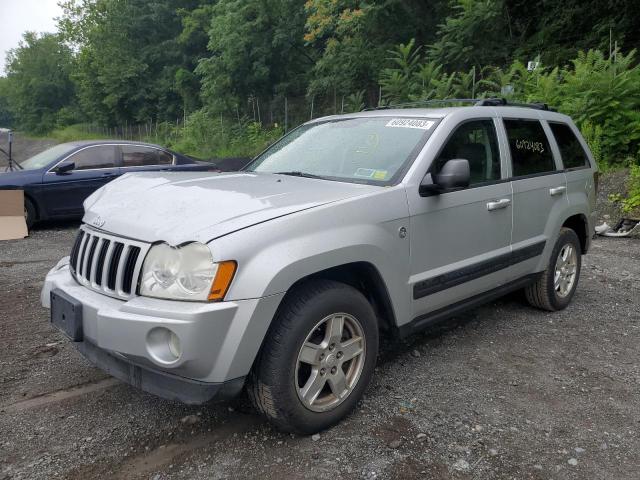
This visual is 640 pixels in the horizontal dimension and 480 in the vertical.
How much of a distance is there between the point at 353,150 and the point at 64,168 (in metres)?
6.63

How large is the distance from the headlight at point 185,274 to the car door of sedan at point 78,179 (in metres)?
6.90

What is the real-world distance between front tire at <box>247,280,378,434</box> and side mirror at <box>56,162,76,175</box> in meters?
7.27

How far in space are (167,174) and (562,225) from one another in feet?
11.1

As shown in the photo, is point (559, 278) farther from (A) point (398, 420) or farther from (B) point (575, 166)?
(A) point (398, 420)

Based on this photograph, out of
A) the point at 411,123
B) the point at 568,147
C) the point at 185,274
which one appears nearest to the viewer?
the point at 185,274

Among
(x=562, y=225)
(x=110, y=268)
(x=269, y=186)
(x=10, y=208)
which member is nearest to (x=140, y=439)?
(x=110, y=268)

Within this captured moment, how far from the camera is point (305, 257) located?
2.70 m

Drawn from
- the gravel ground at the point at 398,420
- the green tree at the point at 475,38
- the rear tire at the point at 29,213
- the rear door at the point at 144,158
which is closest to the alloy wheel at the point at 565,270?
the gravel ground at the point at 398,420

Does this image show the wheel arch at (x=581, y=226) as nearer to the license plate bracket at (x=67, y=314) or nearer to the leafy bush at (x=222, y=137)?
the license plate bracket at (x=67, y=314)

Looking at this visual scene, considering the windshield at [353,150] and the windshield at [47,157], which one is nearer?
the windshield at [353,150]

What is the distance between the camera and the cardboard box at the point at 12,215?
8.24 meters

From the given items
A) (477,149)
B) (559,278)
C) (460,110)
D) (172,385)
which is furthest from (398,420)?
(559,278)

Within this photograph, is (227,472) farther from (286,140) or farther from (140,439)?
(286,140)

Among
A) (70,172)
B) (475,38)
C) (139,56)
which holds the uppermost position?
(139,56)
